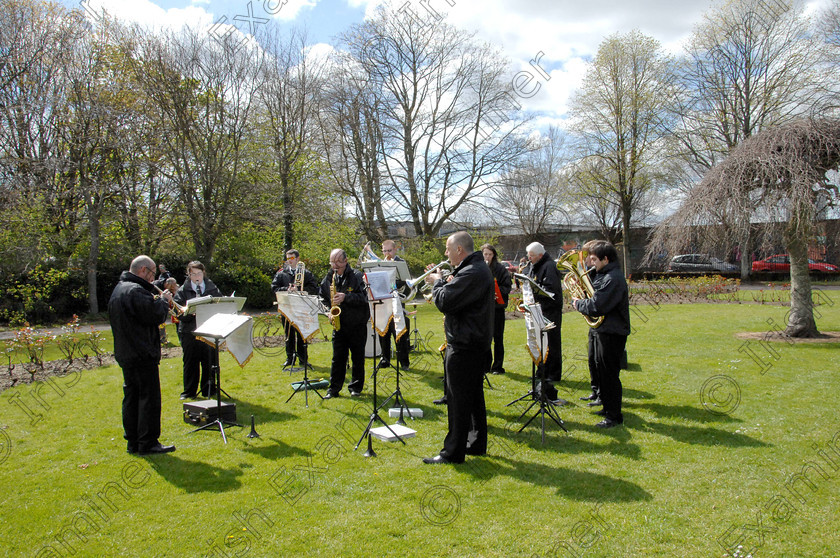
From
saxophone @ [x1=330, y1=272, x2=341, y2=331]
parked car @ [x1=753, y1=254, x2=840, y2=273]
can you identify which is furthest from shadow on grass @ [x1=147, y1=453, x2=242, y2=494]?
parked car @ [x1=753, y1=254, x2=840, y2=273]

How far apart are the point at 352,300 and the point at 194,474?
2.96 m

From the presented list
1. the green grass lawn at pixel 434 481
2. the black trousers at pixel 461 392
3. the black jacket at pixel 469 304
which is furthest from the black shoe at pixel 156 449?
the black jacket at pixel 469 304

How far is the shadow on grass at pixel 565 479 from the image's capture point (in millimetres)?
4266

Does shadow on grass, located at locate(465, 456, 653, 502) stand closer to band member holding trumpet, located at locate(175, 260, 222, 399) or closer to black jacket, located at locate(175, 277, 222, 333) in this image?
band member holding trumpet, located at locate(175, 260, 222, 399)

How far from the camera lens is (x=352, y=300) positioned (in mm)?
7141

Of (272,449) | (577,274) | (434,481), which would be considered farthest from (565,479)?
(272,449)

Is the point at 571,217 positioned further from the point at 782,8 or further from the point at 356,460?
the point at 356,460

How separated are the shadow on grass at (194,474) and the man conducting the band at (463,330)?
178 cm

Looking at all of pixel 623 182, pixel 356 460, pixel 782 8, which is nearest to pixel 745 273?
pixel 623 182

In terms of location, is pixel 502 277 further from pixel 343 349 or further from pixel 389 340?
pixel 343 349

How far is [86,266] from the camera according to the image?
16.4 metres

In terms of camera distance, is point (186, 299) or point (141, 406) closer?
point (141, 406)

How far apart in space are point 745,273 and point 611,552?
87.7 feet

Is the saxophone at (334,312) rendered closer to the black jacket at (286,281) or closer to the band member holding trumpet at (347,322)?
the band member holding trumpet at (347,322)
